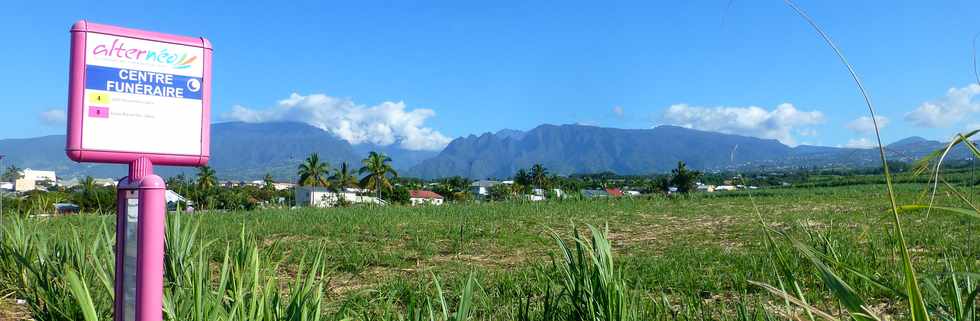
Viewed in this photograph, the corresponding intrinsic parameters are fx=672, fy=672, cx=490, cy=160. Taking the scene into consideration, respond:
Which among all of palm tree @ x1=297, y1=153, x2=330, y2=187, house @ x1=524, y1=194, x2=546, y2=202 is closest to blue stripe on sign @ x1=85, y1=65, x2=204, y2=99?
house @ x1=524, y1=194, x2=546, y2=202

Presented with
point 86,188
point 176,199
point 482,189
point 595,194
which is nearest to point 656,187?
point 595,194

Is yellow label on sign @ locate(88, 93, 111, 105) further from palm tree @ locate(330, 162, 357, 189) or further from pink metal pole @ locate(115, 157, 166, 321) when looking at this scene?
palm tree @ locate(330, 162, 357, 189)

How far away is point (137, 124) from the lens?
1.70m

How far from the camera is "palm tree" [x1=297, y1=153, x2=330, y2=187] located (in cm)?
7275

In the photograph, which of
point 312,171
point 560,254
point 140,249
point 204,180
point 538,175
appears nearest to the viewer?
point 140,249

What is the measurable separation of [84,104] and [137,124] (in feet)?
0.41

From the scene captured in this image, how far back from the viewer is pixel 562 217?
10219 millimetres

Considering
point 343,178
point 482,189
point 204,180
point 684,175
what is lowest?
point 482,189

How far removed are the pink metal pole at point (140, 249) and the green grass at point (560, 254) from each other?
56 cm

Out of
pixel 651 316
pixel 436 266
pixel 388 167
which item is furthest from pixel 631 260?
pixel 388 167

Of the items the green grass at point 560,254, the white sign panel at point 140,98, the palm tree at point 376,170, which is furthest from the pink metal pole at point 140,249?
the palm tree at point 376,170

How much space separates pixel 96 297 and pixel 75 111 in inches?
68.4

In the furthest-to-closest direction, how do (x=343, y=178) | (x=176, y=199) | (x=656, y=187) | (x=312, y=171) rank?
1. (x=343, y=178)
2. (x=312, y=171)
3. (x=656, y=187)
4. (x=176, y=199)

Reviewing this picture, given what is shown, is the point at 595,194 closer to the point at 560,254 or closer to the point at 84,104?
the point at 560,254
